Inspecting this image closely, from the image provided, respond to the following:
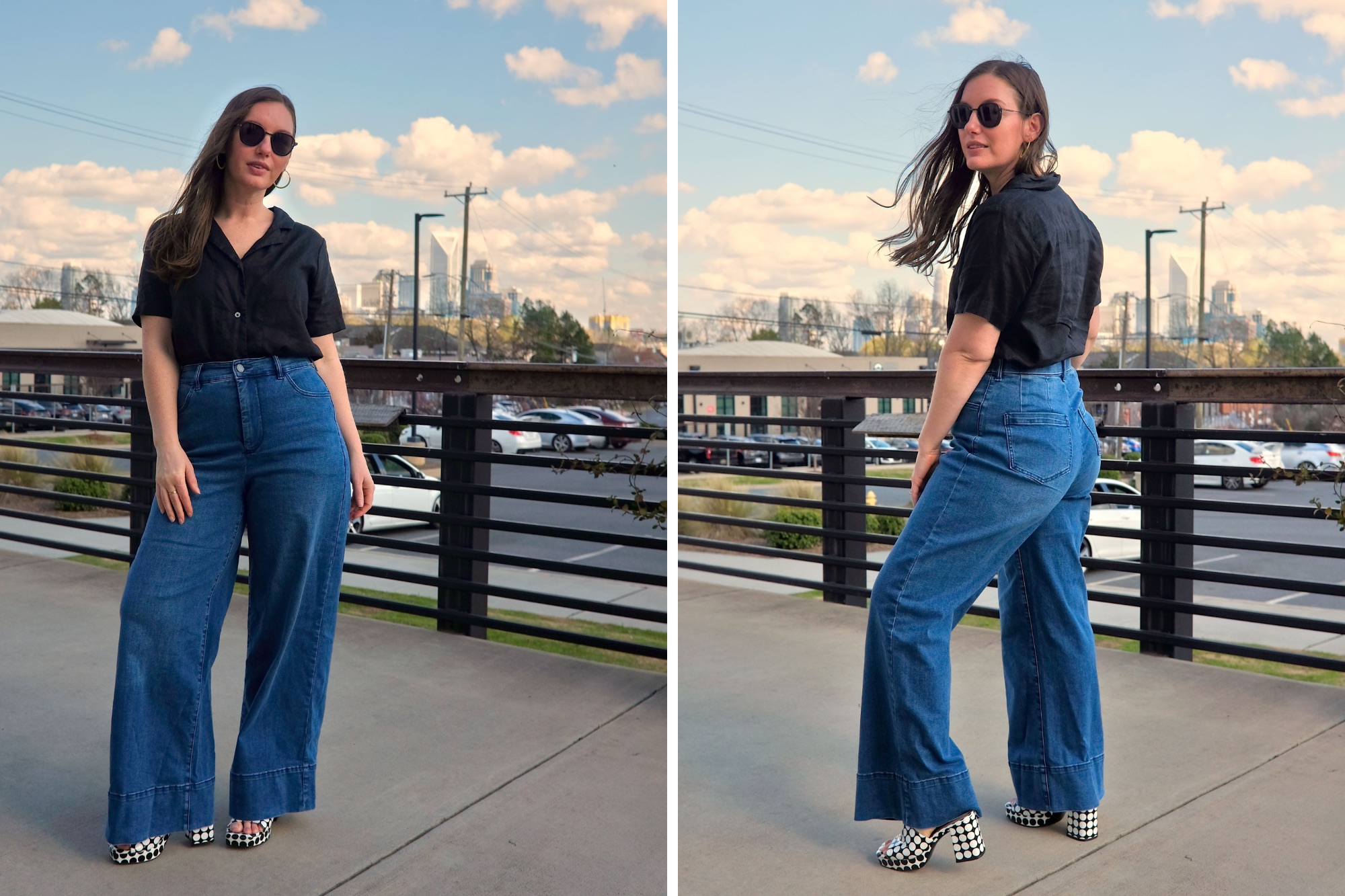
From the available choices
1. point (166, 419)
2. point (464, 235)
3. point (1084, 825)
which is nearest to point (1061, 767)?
point (1084, 825)

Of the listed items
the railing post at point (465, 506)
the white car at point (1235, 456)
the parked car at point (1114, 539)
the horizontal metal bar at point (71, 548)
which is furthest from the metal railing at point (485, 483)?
the white car at point (1235, 456)

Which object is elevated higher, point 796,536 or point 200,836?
point 200,836

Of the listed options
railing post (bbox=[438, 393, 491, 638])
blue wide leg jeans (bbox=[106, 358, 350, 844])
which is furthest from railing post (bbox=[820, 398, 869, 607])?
blue wide leg jeans (bbox=[106, 358, 350, 844])

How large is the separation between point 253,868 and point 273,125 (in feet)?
4.99

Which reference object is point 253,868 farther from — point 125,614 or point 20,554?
point 20,554

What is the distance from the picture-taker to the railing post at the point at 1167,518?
366 cm

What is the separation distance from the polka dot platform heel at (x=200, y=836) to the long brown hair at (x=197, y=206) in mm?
1138

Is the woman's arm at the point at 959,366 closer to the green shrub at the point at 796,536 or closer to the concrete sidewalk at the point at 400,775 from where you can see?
the concrete sidewalk at the point at 400,775

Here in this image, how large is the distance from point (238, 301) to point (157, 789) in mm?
1003

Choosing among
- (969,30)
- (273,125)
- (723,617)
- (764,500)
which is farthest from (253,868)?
(969,30)

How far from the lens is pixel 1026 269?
75.4 inches

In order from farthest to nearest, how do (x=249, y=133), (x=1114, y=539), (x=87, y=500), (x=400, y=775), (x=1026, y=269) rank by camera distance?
(x=1114, y=539)
(x=87, y=500)
(x=400, y=775)
(x=249, y=133)
(x=1026, y=269)

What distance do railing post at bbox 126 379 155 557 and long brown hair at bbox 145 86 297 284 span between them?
9.32ft

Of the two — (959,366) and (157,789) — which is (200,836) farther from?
(959,366)
